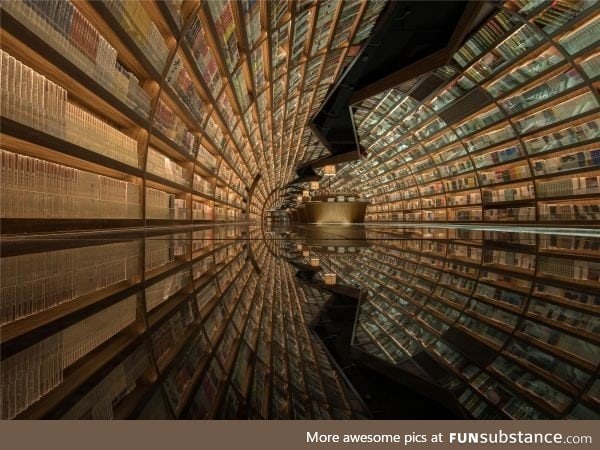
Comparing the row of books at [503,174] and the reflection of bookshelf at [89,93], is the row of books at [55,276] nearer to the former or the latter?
the reflection of bookshelf at [89,93]

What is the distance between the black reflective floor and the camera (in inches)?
12.6

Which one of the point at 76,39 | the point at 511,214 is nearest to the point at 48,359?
the point at 76,39

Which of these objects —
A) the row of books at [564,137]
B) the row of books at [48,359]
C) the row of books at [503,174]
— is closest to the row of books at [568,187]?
the row of books at [503,174]

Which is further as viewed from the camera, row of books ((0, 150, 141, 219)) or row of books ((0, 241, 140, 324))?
row of books ((0, 150, 141, 219))

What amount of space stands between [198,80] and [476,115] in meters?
7.75

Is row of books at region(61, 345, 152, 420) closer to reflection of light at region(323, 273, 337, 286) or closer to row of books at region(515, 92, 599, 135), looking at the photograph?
reflection of light at region(323, 273, 337, 286)

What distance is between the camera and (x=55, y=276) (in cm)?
92

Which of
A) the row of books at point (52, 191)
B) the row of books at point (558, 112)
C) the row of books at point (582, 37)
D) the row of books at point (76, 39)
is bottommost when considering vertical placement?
the row of books at point (52, 191)

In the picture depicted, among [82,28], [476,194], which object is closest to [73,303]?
[82,28]

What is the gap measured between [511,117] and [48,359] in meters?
9.69

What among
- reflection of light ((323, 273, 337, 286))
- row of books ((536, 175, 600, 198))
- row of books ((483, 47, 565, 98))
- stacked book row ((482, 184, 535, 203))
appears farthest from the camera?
stacked book row ((482, 184, 535, 203))

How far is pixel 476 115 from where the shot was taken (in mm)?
9062

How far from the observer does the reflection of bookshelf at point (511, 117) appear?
19.0ft

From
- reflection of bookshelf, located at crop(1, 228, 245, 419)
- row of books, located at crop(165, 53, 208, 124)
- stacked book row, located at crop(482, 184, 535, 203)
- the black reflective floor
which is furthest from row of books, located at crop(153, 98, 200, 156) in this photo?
stacked book row, located at crop(482, 184, 535, 203)
